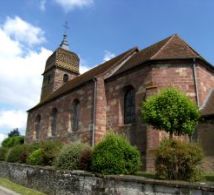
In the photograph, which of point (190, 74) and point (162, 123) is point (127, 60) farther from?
point (162, 123)

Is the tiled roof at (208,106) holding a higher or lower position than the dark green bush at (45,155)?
higher

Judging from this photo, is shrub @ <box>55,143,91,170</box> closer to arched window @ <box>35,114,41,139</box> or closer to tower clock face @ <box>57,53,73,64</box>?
arched window @ <box>35,114,41,139</box>

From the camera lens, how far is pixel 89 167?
10.8 meters

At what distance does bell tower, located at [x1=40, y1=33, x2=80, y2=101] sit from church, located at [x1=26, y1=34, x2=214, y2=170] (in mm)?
8525

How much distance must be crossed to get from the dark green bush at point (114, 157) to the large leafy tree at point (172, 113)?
314 centimetres

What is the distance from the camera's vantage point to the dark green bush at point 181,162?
796 centimetres

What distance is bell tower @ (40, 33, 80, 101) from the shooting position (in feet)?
111

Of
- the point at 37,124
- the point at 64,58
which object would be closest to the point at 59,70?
the point at 64,58

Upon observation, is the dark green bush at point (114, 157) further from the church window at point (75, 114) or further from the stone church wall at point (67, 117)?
the church window at point (75, 114)

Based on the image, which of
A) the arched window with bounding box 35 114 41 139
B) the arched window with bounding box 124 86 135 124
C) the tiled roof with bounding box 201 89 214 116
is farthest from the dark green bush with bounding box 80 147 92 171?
the arched window with bounding box 35 114 41 139

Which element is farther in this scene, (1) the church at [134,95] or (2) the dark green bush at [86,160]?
(1) the church at [134,95]

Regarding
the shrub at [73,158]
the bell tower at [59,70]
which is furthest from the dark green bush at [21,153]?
the bell tower at [59,70]

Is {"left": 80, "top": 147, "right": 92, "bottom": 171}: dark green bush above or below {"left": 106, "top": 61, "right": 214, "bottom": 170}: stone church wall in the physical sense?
below

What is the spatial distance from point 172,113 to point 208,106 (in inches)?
136
